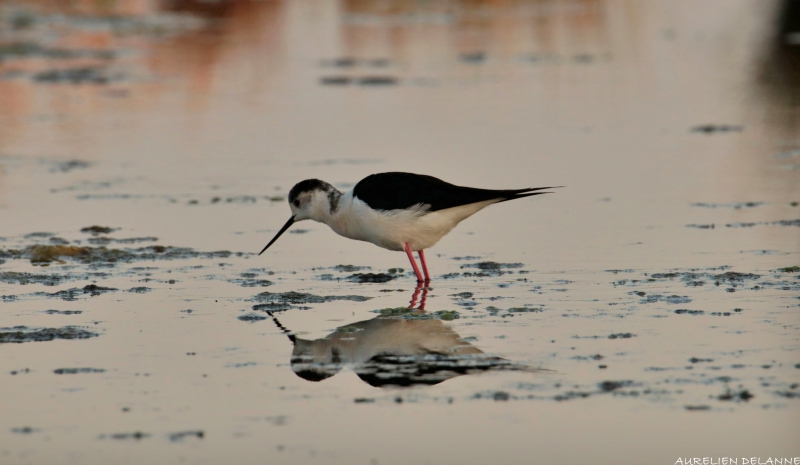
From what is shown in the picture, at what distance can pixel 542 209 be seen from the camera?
10.4 m

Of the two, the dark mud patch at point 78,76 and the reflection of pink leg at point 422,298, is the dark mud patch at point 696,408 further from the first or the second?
the dark mud patch at point 78,76

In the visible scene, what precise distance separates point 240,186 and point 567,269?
4453 mm

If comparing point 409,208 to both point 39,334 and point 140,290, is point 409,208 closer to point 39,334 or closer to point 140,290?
point 140,290

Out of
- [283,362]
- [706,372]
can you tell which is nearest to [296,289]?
[283,362]

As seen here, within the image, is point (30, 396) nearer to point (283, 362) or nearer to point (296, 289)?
point (283, 362)

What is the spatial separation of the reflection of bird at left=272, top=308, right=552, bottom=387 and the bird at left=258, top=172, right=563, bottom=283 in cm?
125

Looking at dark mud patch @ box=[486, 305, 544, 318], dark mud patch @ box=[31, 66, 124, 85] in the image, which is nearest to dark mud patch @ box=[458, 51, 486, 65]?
dark mud patch @ box=[31, 66, 124, 85]

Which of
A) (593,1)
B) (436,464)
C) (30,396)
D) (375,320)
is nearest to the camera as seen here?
(436,464)

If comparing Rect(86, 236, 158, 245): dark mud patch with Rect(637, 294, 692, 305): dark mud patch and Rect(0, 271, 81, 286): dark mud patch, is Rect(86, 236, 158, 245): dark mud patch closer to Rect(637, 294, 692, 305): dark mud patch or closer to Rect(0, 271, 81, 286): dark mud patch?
Rect(0, 271, 81, 286): dark mud patch

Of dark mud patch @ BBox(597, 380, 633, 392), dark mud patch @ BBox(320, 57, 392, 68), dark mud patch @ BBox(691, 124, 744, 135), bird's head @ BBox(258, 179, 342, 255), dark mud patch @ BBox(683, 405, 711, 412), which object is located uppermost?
dark mud patch @ BBox(320, 57, 392, 68)

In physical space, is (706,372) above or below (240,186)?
below

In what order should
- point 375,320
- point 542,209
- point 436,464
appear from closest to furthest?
point 436,464 → point 375,320 → point 542,209

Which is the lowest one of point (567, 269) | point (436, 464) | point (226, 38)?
point (436, 464)

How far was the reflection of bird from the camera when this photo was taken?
5.77 m
